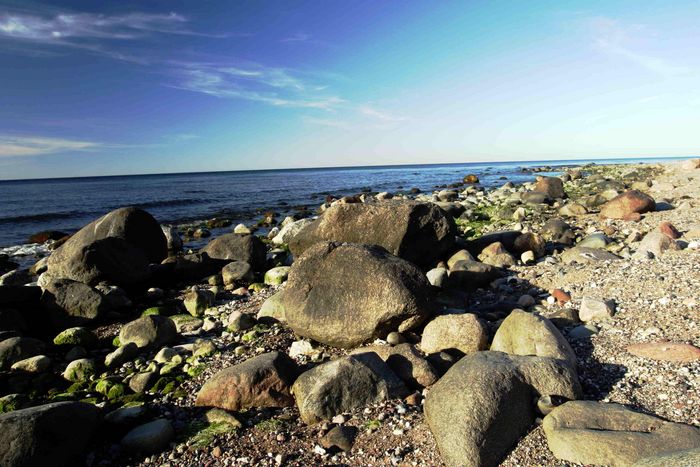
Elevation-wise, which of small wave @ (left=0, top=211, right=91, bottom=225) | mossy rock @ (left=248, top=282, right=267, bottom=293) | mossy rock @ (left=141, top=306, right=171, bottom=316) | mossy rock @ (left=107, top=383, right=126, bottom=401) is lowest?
mossy rock @ (left=107, top=383, right=126, bottom=401)

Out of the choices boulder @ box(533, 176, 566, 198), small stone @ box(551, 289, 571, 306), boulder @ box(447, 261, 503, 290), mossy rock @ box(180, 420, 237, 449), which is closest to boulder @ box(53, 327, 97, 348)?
mossy rock @ box(180, 420, 237, 449)

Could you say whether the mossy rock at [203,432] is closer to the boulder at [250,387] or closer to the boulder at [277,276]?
the boulder at [250,387]

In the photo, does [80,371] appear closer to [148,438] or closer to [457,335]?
[148,438]

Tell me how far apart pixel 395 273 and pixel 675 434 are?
3.60 meters

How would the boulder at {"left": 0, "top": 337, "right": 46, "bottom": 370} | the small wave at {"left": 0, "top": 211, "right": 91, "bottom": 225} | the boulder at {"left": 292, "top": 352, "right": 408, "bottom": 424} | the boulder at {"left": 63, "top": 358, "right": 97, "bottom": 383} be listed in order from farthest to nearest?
the small wave at {"left": 0, "top": 211, "right": 91, "bottom": 225}
the boulder at {"left": 0, "top": 337, "right": 46, "bottom": 370}
the boulder at {"left": 63, "top": 358, "right": 97, "bottom": 383}
the boulder at {"left": 292, "top": 352, "right": 408, "bottom": 424}

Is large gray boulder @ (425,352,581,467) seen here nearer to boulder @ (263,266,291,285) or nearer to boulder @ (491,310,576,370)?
boulder @ (491,310,576,370)

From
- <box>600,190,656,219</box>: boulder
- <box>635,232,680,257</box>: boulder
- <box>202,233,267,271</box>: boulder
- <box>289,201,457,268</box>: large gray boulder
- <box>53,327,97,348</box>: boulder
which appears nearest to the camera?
<box>53,327,97,348</box>: boulder

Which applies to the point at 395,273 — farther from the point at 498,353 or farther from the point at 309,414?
the point at 309,414

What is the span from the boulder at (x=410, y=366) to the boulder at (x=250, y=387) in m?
1.33

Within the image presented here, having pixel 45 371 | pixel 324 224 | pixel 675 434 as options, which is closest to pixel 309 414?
pixel 675 434

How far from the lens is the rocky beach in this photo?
3.91 meters

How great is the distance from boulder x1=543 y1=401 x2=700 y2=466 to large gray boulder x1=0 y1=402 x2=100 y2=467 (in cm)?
486

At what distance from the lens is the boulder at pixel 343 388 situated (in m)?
4.61

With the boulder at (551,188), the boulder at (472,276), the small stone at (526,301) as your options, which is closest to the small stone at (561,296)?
the small stone at (526,301)
